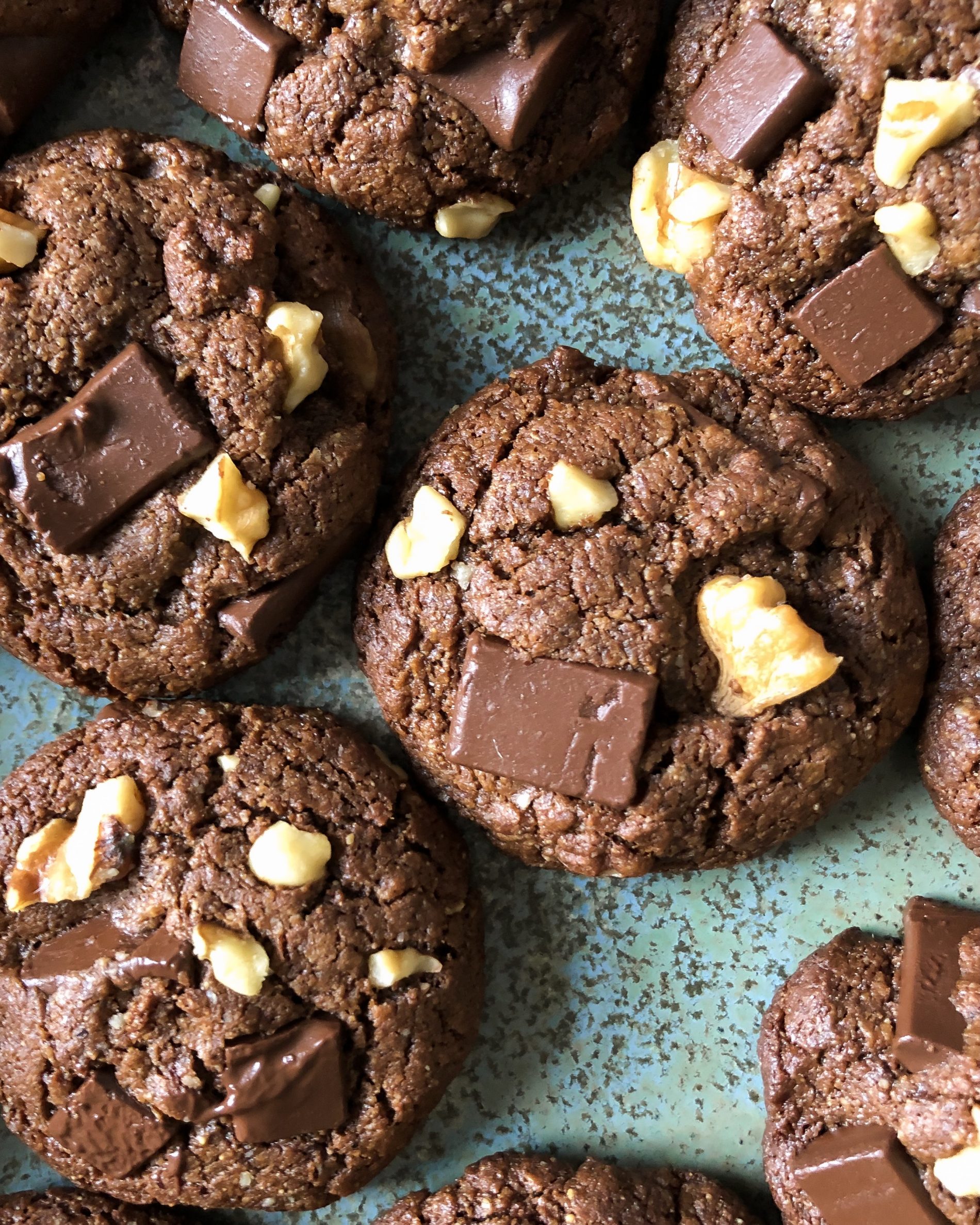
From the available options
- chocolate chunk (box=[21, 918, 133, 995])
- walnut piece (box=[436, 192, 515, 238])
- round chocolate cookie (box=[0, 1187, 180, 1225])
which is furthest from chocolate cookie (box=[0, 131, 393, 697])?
round chocolate cookie (box=[0, 1187, 180, 1225])

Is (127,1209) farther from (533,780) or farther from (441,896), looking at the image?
(533,780)

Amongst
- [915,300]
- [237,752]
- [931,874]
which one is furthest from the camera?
[931,874]

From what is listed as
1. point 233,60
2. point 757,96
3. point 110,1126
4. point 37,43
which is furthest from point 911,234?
point 110,1126

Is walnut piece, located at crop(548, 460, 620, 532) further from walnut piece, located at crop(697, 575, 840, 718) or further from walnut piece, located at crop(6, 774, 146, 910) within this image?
walnut piece, located at crop(6, 774, 146, 910)

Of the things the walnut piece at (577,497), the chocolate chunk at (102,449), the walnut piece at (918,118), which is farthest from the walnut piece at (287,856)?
the walnut piece at (918,118)

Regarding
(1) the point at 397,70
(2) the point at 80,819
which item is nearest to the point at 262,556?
(2) the point at 80,819

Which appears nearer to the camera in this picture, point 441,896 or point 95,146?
point 95,146
